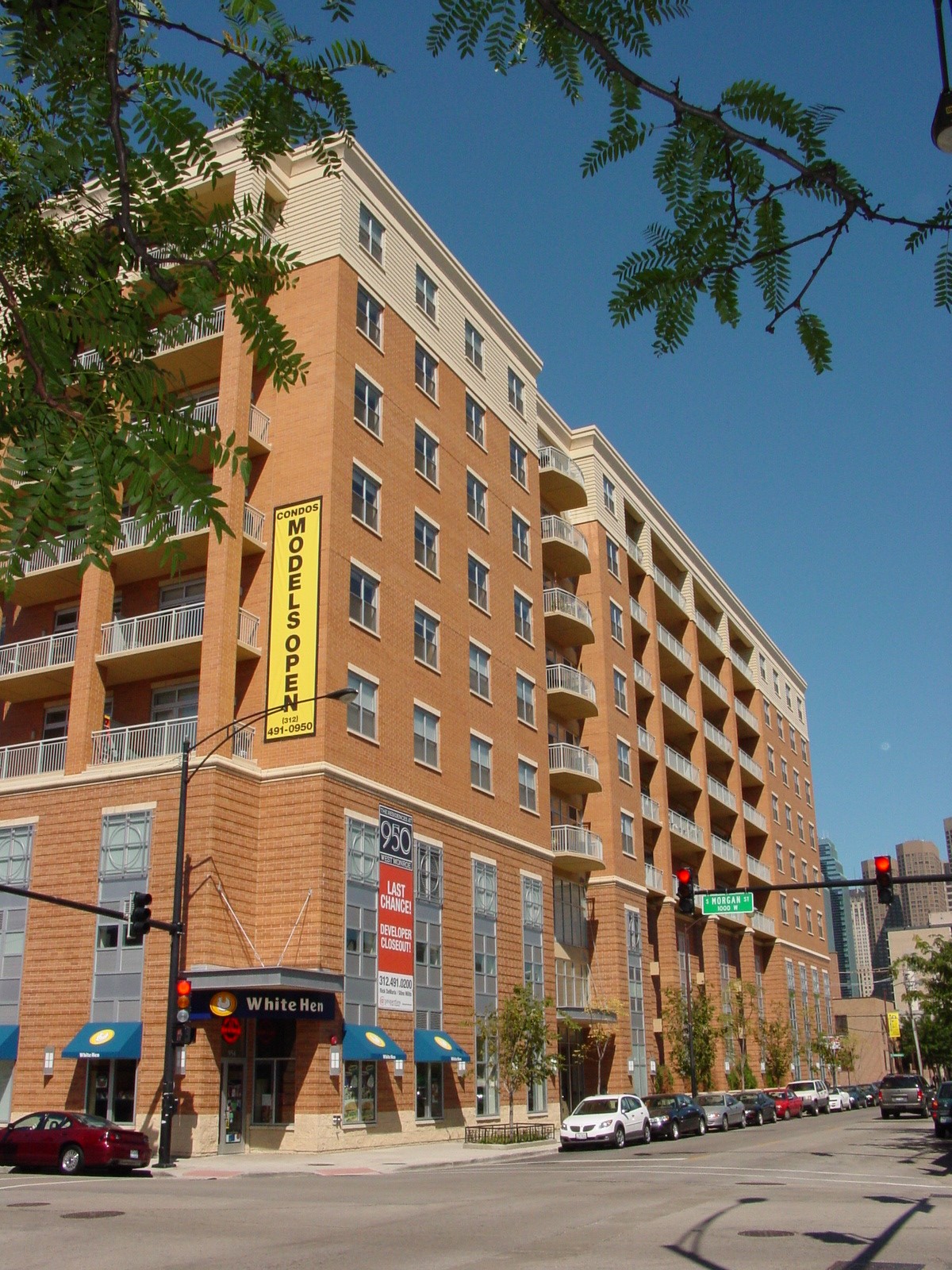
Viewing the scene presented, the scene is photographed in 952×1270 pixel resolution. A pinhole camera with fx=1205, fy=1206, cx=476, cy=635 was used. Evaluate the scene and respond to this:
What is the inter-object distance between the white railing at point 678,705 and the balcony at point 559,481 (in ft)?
41.2

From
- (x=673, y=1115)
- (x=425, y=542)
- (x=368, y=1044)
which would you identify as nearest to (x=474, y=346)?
(x=425, y=542)

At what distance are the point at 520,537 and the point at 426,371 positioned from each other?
920 cm

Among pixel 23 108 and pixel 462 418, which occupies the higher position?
pixel 462 418

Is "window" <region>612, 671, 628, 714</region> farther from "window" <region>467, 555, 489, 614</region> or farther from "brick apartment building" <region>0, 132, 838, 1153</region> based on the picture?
"window" <region>467, 555, 489, 614</region>

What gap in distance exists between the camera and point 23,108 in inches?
214

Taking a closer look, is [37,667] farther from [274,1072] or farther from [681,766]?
[681,766]

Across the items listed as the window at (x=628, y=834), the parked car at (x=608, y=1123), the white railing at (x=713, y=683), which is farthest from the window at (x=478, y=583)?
the white railing at (x=713, y=683)

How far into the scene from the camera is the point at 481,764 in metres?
45.1

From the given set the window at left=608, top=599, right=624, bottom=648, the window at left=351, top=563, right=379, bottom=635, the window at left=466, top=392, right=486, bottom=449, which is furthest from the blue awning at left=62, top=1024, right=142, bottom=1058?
the window at left=608, top=599, right=624, bottom=648

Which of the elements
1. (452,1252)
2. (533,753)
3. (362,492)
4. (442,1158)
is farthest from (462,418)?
(452,1252)

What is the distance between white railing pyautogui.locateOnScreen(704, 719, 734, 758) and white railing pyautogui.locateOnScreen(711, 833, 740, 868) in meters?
5.69

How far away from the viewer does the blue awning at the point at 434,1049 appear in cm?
3722

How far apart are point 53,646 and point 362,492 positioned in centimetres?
1118

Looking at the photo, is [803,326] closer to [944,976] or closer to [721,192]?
[721,192]
